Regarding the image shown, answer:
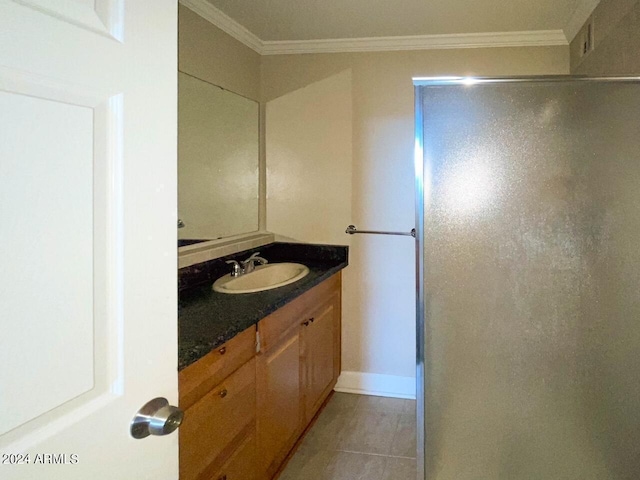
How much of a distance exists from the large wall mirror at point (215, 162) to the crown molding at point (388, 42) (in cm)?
36

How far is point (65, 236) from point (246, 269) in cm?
195

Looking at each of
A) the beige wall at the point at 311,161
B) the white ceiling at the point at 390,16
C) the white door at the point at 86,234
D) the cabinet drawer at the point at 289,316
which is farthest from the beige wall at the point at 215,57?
the white door at the point at 86,234

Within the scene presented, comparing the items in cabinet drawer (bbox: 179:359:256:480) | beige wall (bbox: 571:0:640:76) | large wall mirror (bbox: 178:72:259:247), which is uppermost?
beige wall (bbox: 571:0:640:76)

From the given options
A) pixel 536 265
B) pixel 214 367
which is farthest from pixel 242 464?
pixel 536 265

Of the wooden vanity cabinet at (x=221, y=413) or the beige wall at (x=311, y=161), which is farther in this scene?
the beige wall at (x=311, y=161)

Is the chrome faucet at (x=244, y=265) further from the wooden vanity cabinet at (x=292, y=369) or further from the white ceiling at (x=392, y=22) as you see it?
the white ceiling at (x=392, y=22)

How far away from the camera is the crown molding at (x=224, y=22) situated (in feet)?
7.84

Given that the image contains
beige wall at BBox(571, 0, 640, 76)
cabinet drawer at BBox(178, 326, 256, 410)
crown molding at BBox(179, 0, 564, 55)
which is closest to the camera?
cabinet drawer at BBox(178, 326, 256, 410)

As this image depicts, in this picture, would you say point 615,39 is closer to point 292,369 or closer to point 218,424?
point 292,369

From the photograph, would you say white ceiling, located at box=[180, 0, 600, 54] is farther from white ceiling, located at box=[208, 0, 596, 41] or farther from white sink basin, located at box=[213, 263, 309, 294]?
white sink basin, located at box=[213, 263, 309, 294]

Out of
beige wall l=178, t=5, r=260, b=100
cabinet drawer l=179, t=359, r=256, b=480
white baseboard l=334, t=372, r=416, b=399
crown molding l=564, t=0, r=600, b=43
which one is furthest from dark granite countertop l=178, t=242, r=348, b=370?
crown molding l=564, t=0, r=600, b=43

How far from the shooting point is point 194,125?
2.41m

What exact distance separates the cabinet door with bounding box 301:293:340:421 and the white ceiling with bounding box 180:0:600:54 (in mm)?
1591

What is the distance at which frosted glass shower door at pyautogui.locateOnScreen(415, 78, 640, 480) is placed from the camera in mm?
1602
